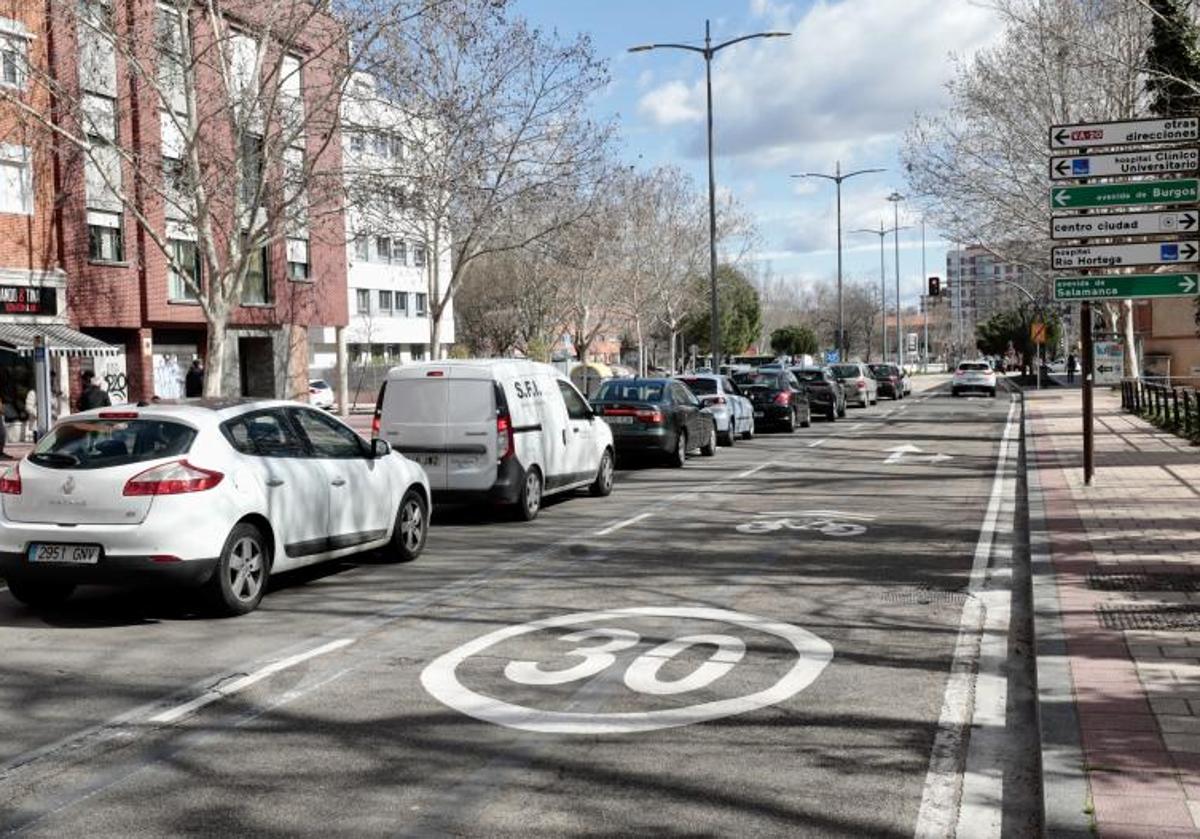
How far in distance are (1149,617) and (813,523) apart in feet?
18.2

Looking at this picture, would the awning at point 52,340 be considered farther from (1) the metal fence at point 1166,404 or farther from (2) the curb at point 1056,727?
(2) the curb at point 1056,727

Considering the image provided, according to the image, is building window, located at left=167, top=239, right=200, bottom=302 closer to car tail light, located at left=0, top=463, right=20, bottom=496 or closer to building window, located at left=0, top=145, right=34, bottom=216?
building window, located at left=0, top=145, right=34, bottom=216

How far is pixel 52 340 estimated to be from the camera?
26391 mm

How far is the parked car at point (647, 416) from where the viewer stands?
19641mm

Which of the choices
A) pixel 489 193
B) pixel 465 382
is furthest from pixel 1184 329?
pixel 465 382

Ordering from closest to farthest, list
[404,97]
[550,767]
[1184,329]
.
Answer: [550,767], [404,97], [1184,329]

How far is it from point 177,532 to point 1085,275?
39.4ft

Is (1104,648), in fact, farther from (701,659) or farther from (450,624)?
(450,624)

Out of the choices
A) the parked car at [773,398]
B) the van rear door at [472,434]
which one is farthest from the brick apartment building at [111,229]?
the parked car at [773,398]

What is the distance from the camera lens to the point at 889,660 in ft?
22.3

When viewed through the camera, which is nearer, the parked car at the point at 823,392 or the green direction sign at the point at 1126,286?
the green direction sign at the point at 1126,286

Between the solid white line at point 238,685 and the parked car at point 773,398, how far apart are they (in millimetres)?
22467

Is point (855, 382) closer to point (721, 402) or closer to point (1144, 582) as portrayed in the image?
point (721, 402)

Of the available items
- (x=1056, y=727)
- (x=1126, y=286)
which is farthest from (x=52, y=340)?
(x=1056, y=727)
